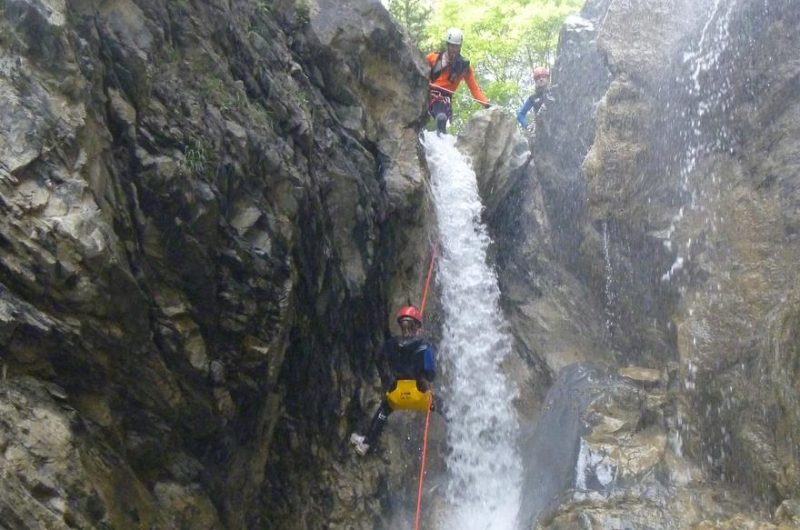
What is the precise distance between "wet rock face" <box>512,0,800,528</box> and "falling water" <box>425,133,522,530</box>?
58.5 inches

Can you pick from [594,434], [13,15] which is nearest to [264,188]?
[13,15]

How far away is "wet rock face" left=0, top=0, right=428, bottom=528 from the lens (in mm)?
4727

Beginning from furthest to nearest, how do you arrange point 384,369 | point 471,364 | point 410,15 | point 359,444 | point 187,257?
point 410,15 → point 471,364 → point 384,369 → point 359,444 → point 187,257

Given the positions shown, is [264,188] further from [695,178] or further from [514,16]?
[514,16]

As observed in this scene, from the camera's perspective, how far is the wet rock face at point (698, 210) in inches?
314

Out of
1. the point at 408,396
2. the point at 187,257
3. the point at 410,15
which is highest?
the point at 410,15

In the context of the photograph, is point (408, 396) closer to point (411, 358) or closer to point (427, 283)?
point (411, 358)

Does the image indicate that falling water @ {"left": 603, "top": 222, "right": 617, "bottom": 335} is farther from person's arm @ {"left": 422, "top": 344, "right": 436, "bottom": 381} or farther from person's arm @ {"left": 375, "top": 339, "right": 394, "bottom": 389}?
person's arm @ {"left": 422, "top": 344, "right": 436, "bottom": 381}

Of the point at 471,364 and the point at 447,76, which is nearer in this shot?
the point at 471,364

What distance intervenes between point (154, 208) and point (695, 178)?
7.60m

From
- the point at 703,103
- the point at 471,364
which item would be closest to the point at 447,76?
the point at 703,103

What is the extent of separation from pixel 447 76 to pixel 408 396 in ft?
21.2

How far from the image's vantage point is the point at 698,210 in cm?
1040

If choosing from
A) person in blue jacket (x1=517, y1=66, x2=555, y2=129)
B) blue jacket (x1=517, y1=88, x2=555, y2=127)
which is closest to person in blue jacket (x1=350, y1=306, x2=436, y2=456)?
blue jacket (x1=517, y1=88, x2=555, y2=127)
